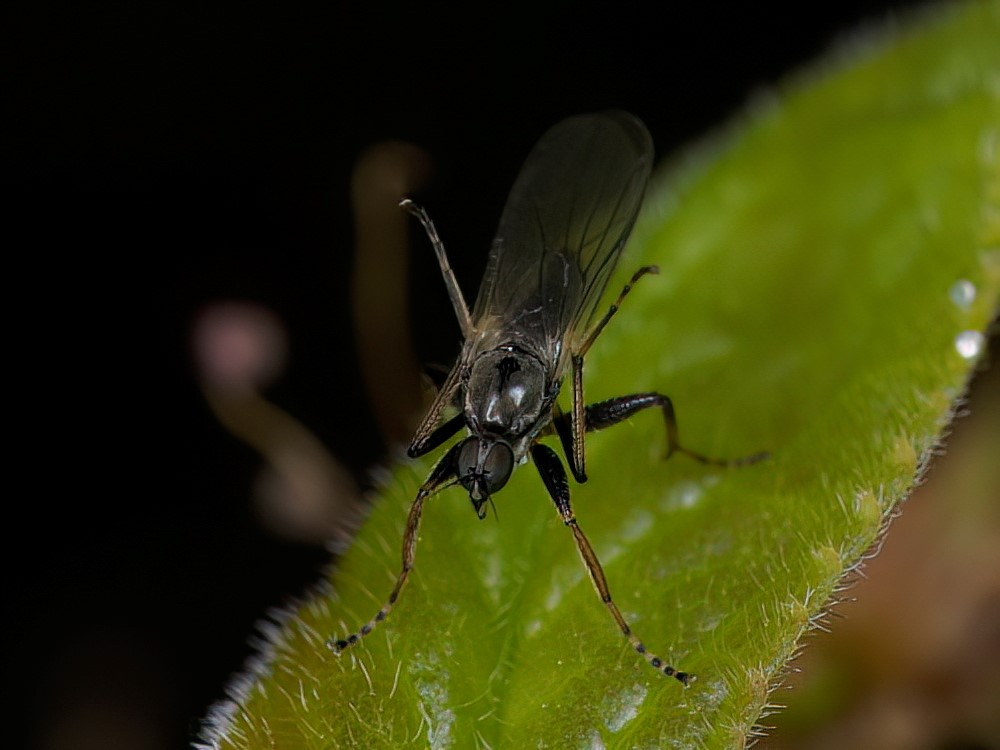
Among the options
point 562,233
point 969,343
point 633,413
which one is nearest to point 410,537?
point 633,413

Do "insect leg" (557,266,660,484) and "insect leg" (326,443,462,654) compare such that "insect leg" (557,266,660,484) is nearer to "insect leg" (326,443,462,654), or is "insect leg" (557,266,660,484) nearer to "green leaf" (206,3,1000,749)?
"green leaf" (206,3,1000,749)

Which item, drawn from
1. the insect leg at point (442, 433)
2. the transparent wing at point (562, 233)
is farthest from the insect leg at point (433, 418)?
the transparent wing at point (562, 233)

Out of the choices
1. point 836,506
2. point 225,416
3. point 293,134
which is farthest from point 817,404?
point 293,134

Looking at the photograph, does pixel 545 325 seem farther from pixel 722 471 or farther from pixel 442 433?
pixel 722 471

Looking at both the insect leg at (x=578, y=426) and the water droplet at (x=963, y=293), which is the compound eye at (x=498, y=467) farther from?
the water droplet at (x=963, y=293)

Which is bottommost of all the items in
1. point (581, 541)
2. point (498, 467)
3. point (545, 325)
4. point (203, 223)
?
point (581, 541)

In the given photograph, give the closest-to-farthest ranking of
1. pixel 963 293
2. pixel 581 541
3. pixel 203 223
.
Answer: pixel 581 541
pixel 963 293
pixel 203 223
